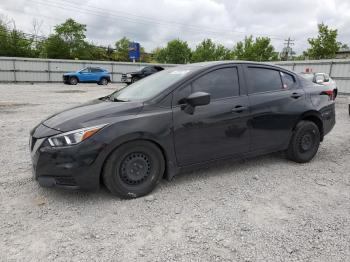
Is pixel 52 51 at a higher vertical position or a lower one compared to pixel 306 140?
higher

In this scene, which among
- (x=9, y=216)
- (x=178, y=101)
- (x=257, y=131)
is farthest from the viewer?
(x=257, y=131)

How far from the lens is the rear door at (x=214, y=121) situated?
3352 millimetres

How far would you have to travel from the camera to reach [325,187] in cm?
358

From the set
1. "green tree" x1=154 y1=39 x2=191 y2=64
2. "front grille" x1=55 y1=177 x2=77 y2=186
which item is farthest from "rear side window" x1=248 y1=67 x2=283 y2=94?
"green tree" x1=154 y1=39 x2=191 y2=64

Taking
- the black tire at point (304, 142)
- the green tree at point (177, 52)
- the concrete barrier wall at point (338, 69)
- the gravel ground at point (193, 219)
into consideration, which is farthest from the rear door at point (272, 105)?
the green tree at point (177, 52)

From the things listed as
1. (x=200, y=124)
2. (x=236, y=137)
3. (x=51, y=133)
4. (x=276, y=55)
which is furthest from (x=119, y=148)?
(x=276, y=55)

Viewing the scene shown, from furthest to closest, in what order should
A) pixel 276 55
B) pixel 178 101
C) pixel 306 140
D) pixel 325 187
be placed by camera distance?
pixel 276 55
pixel 306 140
pixel 325 187
pixel 178 101

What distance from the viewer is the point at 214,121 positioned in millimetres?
3510

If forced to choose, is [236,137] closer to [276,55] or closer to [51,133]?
[51,133]

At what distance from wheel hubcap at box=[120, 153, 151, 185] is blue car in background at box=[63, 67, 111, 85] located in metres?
21.8

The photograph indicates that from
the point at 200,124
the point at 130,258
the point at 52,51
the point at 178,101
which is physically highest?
the point at 52,51

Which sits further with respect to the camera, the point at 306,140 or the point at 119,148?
the point at 306,140

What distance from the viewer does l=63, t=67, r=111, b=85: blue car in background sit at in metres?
22.9

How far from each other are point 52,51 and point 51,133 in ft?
166
